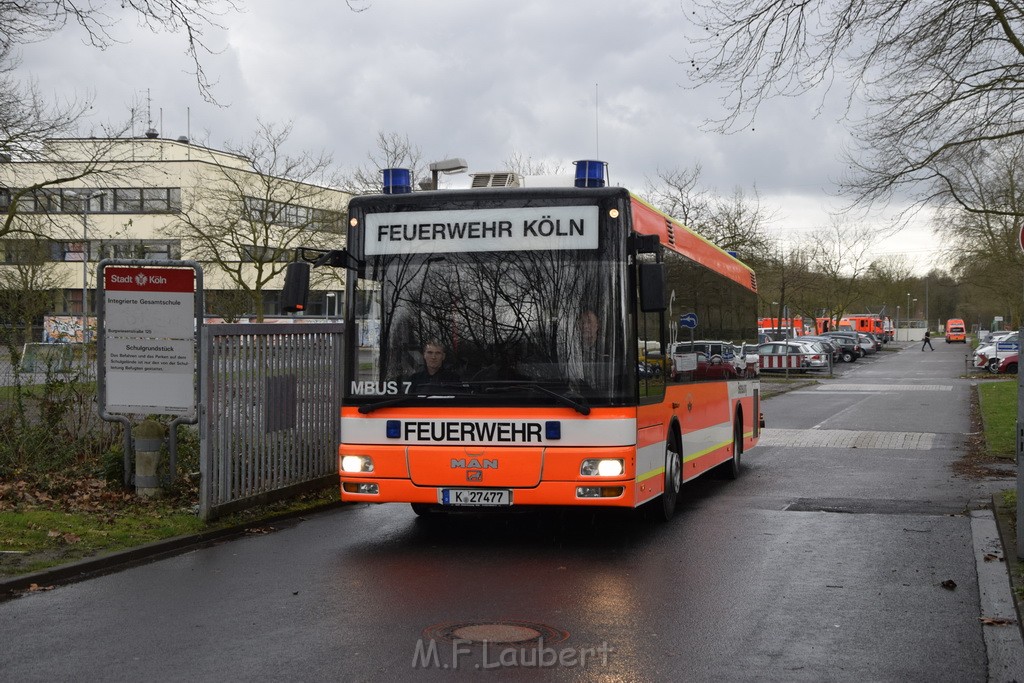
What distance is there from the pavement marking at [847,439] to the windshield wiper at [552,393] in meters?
11.5

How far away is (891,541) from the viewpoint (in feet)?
33.1

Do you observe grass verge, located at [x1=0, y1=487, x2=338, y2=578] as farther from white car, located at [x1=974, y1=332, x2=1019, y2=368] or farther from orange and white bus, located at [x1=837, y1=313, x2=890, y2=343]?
orange and white bus, located at [x1=837, y1=313, x2=890, y2=343]

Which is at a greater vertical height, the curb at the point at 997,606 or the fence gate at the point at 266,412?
the fence gate at the point at 266,412

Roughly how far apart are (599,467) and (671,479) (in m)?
2.13

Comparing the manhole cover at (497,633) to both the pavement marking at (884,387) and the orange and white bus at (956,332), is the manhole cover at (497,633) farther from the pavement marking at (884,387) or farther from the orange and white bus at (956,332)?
the orange and white bus at (956,332)

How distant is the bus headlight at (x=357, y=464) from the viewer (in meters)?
9.52

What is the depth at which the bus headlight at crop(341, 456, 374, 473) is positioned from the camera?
952 cm

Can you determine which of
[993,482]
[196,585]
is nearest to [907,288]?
[993,482]

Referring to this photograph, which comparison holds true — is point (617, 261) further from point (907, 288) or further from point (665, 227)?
point (907, 288)

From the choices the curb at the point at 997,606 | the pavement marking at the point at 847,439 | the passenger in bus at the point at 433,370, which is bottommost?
the curb at the point at 997,606

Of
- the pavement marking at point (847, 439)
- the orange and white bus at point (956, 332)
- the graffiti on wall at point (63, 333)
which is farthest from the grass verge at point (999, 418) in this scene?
A: the orange and white bus at point (956, 332)

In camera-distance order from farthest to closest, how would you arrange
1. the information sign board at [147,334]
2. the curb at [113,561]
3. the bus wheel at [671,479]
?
the information sign board at [147,334] < the bus wheel at [671,479] < the curb at [113,561]

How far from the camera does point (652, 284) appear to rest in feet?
30.1

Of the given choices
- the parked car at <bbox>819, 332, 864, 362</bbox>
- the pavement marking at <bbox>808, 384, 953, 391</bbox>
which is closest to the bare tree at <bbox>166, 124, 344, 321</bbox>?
the pavement marking at <bbox>808, 384, 953, 391</bbox>
